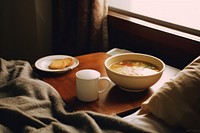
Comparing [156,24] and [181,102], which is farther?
[156,24]

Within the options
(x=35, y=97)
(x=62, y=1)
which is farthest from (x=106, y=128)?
(x=62, y=1)

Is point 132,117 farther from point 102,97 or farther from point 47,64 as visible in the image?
point 47,64

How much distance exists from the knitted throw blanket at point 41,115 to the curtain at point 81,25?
915 millimetres

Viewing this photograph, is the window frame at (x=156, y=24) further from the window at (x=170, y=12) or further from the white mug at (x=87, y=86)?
the white mug at (x=87, y=86)

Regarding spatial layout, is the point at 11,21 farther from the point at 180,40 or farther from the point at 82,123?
the point at 82,123

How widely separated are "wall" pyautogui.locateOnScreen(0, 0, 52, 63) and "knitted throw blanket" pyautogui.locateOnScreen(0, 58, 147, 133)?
46.7 inches

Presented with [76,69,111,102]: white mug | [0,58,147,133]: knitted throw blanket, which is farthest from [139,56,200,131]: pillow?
[76,69,111,102]: white mug

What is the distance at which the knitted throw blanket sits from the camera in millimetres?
784

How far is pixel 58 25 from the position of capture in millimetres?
→ 2254

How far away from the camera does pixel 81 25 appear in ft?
6.45

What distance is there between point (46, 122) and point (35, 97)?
0.16 m

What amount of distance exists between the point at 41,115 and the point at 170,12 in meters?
1.11

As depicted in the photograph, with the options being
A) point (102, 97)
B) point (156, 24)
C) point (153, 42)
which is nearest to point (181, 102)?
point (102, 97)

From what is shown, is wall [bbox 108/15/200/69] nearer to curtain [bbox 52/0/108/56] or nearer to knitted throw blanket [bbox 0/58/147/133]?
curtain [bbox 52/0/108/56]
